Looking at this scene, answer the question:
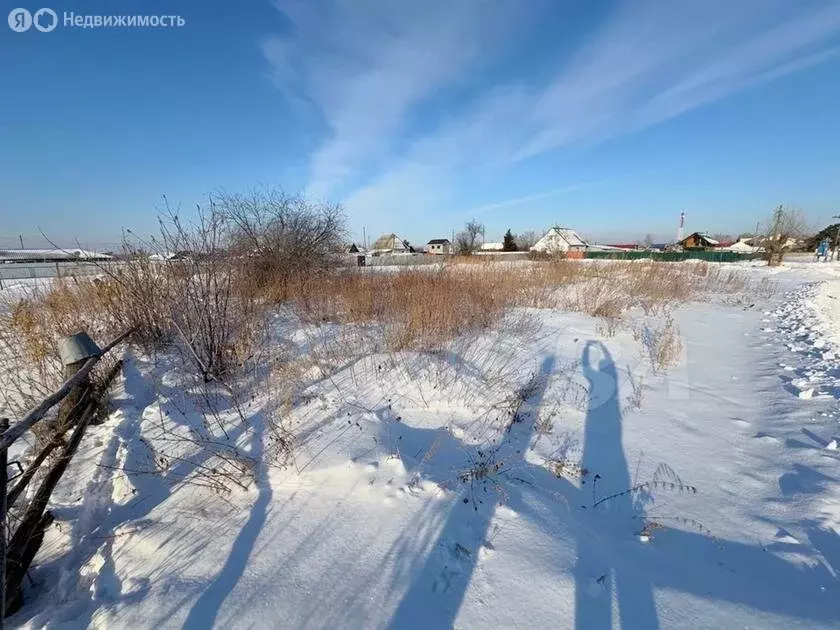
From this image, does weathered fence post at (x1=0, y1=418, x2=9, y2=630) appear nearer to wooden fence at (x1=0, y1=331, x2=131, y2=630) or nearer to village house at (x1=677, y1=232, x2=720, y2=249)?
wooden fence at (x1=0, y1=331, x2=131, y2=630)

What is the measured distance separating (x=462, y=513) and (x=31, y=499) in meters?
2.72

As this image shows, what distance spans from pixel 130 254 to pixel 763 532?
655 centimetres

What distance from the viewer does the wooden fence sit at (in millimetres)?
1376

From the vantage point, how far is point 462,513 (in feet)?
6.41

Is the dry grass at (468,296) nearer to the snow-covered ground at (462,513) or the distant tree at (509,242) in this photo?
the snow-covered ground at (462,513)

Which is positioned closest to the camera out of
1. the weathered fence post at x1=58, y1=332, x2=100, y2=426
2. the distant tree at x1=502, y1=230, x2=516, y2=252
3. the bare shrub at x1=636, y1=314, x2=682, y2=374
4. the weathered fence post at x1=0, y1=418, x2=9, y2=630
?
the weathered fence post at x1=0, y1=418, x2=9, y2=630

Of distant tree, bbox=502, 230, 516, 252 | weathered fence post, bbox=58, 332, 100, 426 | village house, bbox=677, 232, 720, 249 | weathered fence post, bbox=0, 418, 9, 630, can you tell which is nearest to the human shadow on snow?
weathered fence post, bbox=0, 418, 9, 630

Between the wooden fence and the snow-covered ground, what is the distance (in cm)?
12

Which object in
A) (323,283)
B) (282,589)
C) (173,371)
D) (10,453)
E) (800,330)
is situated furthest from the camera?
(323,283)

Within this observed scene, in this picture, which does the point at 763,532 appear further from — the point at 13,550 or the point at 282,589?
the point at 13,550

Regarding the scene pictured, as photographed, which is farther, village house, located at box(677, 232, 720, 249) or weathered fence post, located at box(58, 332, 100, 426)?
village house, located at box(677, 232, 720, 249)

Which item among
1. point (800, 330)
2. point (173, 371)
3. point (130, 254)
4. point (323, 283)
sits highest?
point (130, 254)

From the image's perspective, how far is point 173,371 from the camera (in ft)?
13.1

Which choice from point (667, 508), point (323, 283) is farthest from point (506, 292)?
point (667, 508)
